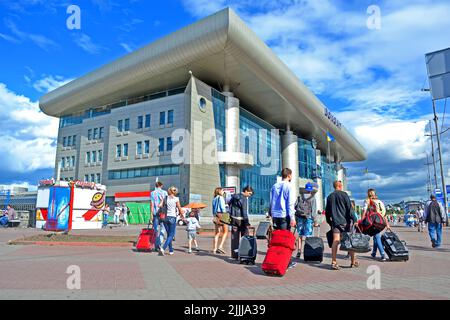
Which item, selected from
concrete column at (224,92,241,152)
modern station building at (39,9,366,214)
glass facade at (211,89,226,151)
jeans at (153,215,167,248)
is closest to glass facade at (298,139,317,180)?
modern station building at (39,9,366,214)

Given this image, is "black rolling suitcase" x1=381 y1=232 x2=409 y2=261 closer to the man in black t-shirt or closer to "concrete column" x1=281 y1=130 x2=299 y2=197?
the man in black t-shirt

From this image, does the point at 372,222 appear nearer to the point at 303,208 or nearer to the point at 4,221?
the point at 303,208

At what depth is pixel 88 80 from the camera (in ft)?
148

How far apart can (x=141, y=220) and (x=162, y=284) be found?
103 ft

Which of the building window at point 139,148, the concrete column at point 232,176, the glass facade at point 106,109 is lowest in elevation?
the concrete column at point 232,176

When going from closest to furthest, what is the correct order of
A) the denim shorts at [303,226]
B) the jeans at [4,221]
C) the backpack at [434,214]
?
the denim shorts at [303,226]
the backpack at [434,214]
the jeans at [4,221]

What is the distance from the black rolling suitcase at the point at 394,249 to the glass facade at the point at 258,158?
119 ft

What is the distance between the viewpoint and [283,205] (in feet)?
23.7

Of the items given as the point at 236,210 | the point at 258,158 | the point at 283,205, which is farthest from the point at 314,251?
the point at 258,158

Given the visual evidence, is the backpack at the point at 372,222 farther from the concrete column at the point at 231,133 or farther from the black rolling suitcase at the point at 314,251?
the concrete column at the point at 231,133

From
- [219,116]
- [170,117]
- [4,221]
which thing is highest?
[219,116]

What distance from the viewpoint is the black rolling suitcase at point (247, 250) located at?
7.84 meters

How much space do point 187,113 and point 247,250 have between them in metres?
32.8

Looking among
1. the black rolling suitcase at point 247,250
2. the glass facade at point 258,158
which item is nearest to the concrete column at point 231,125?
the glass facade at point 258,158
